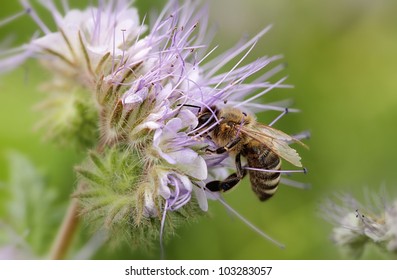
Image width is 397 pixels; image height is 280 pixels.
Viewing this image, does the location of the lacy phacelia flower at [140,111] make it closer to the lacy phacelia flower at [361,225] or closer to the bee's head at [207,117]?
the bee's head at [207,117]

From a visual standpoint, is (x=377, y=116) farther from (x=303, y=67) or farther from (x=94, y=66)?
(x=94, y=66)

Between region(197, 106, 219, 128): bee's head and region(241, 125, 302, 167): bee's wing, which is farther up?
region(197, 106, 219, 128): bee's head

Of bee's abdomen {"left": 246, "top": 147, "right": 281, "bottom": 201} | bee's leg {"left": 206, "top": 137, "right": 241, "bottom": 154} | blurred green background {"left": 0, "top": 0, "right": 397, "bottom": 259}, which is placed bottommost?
blurred green background {"left": 0, "top": 0, "right": 397, "bottom": 259}

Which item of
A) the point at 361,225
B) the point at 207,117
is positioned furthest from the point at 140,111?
the point at 361,225

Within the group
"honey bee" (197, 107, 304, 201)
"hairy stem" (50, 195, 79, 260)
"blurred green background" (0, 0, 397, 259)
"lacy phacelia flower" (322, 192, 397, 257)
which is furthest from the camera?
"blurred green background" (0, 0, 397, 259)

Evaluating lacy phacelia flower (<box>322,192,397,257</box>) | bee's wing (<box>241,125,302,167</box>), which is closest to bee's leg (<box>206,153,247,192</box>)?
bee's wing (<box>241,125,302,167</box>)

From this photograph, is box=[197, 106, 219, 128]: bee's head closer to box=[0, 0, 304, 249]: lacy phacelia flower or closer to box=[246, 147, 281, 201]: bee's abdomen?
box=[0, 0, 304, 249]: lacy phacelia flower
